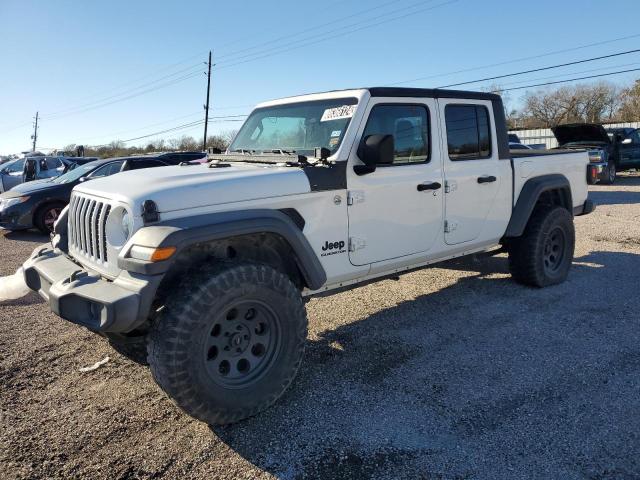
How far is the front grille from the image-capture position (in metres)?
3.22

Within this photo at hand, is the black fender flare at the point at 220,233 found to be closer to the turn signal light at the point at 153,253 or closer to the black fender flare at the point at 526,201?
the turn signal light at the point at 153,253

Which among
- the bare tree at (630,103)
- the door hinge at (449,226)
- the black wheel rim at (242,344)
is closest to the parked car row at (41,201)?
the door hinge at (449,226)

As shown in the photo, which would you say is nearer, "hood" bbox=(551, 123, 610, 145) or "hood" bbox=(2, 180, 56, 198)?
"hood" bbox=(2, 180, 56, 198)

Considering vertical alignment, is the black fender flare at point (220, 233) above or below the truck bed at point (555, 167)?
below

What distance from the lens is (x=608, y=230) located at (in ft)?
29.7

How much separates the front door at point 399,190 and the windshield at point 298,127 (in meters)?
0.19

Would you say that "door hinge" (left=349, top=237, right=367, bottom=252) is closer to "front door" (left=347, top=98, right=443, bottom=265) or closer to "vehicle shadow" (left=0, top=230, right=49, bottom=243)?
"front door" (left=347, top=98, right=443, bottom=265)

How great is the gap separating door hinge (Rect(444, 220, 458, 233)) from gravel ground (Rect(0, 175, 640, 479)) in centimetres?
87

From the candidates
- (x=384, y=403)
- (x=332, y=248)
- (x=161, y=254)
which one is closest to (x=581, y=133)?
(x=332, y=248)

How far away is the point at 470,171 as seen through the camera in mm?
4684

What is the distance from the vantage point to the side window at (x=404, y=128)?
13.2ft

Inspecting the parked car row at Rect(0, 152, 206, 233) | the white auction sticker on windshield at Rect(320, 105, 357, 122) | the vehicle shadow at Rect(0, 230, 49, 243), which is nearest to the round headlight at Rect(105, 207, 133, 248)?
the white auction sticker on windshield at Rect(320, 105, 357, 122)

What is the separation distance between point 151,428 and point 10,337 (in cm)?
219

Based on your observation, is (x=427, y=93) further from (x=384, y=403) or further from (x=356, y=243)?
(x=384, y=403)
